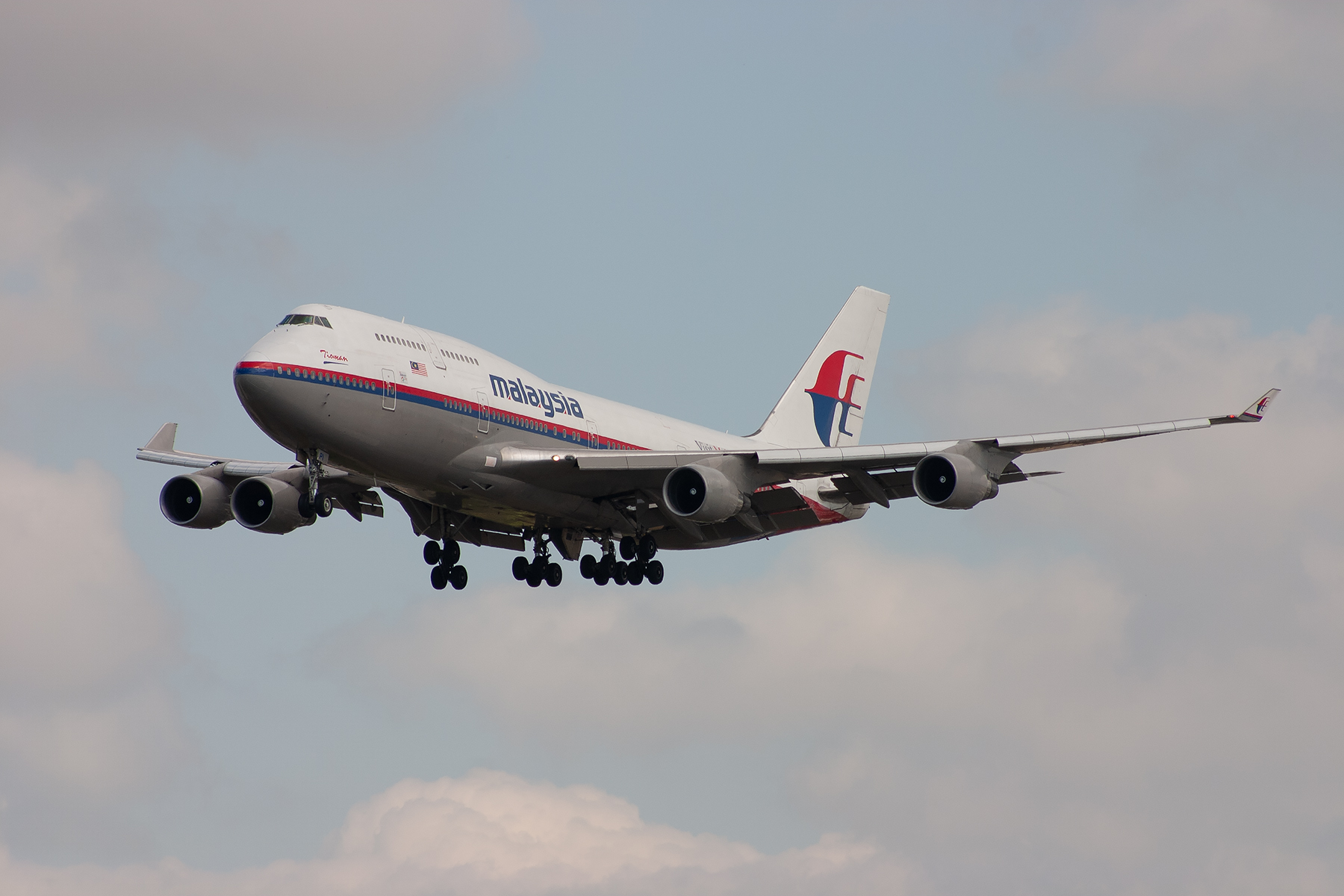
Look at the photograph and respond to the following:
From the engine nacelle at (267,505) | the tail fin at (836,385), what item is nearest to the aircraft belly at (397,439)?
the engine nacelle at (267,505)

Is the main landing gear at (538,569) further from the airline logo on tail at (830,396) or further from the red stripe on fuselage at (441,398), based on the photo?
the airline logo on tail at (830,396)

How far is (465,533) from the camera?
45.3 metres

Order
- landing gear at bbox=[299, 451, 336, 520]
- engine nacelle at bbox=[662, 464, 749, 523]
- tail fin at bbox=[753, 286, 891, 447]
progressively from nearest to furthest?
landing gear at bbox=[299, 451, 336, 520]
engine nacelle at bbox=[662, 464, 749, 523]
tail fin at bbox=[753, 286, 891, 447]

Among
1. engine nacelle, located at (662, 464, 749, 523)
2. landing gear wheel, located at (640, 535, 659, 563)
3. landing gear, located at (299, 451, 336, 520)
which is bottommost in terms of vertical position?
landing gear, located at (299, 451, 336, 520)

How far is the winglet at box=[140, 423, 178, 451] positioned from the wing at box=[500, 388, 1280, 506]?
Result: 503 inches

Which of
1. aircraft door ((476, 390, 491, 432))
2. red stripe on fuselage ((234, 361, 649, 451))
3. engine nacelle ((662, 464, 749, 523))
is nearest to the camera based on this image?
red stripe on fuselage ((234, 361, 649, 451))

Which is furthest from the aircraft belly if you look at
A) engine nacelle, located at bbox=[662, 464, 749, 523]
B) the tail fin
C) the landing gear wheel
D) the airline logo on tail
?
the airline logo on tail

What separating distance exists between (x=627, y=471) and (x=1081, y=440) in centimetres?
1121

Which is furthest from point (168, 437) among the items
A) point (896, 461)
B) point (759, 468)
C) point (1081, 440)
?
point (1081, 440)

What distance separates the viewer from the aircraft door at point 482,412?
127 feet

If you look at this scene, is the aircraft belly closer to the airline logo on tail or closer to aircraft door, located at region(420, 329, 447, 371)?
aircraft door, located at region(420, 329, 447, 371)

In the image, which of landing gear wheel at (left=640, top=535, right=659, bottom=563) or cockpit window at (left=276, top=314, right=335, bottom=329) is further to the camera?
landing gear wheel at (left=640, top=535, right=659, bottom=563)

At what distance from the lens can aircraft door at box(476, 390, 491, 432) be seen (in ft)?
127

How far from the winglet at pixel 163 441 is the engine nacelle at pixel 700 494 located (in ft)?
50.8
